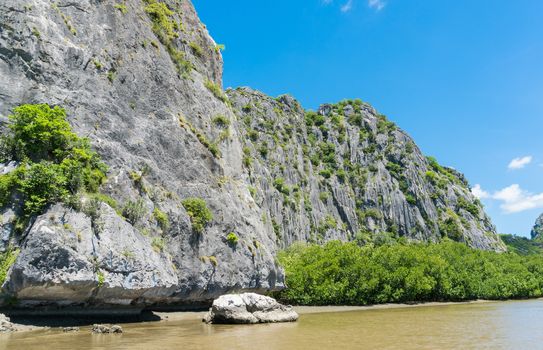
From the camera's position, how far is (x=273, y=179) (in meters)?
97.9

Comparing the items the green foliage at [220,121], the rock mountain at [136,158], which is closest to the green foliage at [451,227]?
the rock mountain at [136,158]

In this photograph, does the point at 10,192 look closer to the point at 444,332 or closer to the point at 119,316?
the point at 119,316

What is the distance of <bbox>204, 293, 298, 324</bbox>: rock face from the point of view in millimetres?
31734

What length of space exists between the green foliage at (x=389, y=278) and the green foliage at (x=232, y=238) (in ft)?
55.9

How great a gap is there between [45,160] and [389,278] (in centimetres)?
4371

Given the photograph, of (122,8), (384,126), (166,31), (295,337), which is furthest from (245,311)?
(384,126)

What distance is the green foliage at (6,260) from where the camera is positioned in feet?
80.2

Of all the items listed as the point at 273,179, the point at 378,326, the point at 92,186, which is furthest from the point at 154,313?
the point at 273,179

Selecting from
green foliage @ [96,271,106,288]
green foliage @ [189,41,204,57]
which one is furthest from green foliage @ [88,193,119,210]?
green foliage @ [189,41,204,57]

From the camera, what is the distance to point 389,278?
58188 mm

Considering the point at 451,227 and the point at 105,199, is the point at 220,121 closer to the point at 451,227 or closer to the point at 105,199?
the point at 105,199

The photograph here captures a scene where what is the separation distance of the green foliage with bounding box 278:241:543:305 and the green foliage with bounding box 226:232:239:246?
17027 mm

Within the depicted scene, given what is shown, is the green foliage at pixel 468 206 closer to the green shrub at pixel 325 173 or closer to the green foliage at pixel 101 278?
A: the green shrub at pixel 325 173

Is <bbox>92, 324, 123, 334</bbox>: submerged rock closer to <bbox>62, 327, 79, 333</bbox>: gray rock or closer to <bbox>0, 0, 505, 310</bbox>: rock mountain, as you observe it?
<bbox>62, 327, 79, 333</bbox>: gray rock
